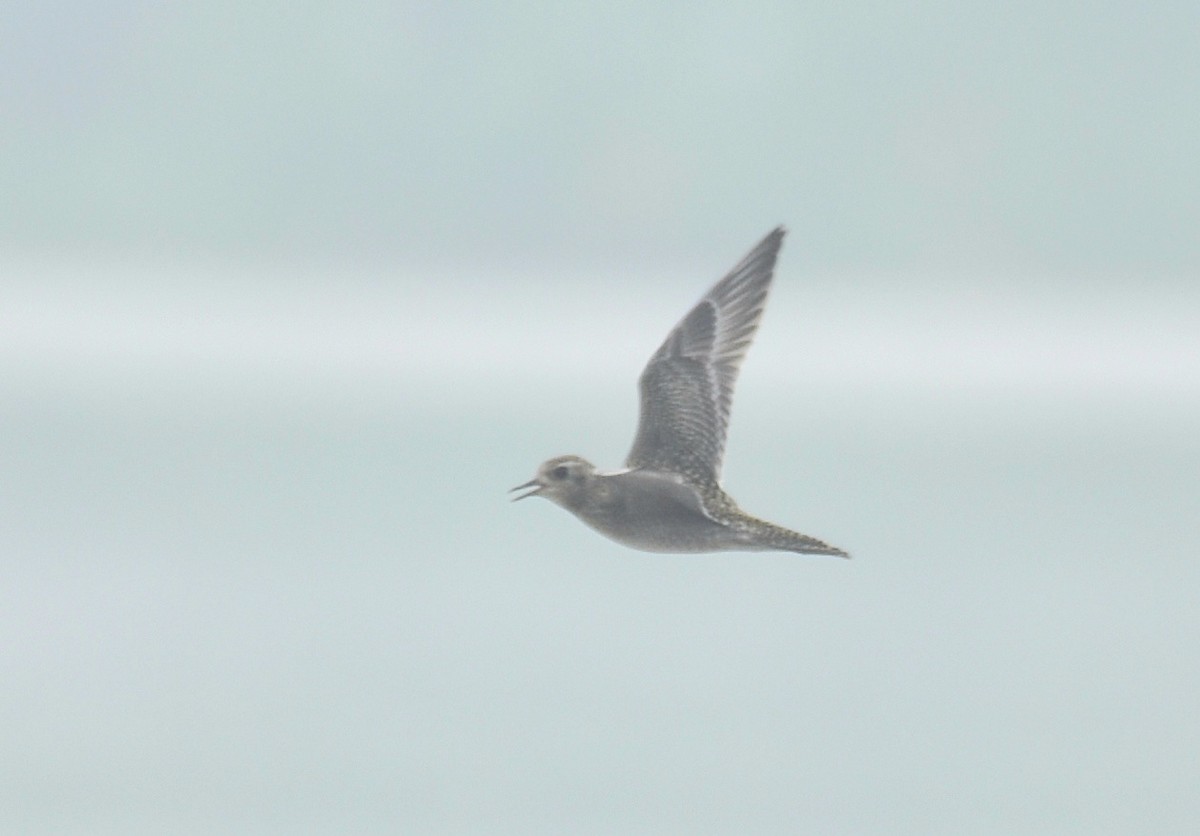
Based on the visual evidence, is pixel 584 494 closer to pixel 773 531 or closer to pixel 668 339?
pixel 773 531

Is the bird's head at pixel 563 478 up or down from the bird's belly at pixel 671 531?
up

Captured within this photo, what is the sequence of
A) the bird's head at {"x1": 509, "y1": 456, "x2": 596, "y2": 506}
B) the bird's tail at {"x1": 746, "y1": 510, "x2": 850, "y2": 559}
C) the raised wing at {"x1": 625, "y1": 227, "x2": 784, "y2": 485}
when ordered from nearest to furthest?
the bird's tail at {"x1": 746, "y1": 510, "x2": 850, "y2": 559}
the bird's head at {"x1": 509, "y1": 456, "x2": 596, "y2": 506}
the raised wing at {"x1": 625, "y1": 227, "x2": 784, "y2": 485}

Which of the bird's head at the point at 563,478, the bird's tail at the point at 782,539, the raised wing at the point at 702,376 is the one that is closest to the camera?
the bird's tail at the point at 782,539

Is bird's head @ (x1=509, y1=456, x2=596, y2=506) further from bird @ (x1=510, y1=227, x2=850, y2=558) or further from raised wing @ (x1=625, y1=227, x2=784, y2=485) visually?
raised wing @ (x1=625, y1=227, x2=784, y2=485)

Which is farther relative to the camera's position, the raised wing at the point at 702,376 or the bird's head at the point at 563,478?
the raised wing at the point at 702,376

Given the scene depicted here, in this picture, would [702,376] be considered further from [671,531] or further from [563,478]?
[671,531]

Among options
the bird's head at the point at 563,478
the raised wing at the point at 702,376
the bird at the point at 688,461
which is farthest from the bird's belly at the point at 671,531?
the raised wing at the point at 702,376

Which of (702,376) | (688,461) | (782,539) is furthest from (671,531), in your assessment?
(702,376)

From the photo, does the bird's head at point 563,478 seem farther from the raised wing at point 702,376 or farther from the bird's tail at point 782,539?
the raised wing at point 702,376

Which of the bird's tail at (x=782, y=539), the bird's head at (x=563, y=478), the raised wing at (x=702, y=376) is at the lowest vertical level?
the bird's tail at (x=782, y=539)

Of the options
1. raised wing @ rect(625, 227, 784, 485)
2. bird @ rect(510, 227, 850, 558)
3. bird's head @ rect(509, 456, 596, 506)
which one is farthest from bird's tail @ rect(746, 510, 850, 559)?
raised wing @ rect(625, 227, 784, 485)
